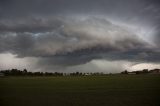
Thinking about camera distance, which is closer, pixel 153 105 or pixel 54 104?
pixel 153 105

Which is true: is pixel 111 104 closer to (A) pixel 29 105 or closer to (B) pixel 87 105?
(B) pixel 87 105

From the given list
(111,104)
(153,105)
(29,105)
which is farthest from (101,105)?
(29,105)

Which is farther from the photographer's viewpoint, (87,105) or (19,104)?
(19,104)

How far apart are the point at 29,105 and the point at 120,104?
9.96 m

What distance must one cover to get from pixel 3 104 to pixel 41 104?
443 centimetres

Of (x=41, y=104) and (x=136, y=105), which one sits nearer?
(x=136, y=105)

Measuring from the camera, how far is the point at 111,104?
28953 mm

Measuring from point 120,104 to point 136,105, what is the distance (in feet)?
6.12

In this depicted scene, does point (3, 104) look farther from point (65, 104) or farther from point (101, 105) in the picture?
point (101, 105)

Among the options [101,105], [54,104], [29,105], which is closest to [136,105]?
[101,105]

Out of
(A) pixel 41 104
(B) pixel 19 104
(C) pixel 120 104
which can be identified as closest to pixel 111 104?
(C) pixel 120 104

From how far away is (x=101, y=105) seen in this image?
28438mm

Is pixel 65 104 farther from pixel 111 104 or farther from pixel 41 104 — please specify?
pixel 111 104

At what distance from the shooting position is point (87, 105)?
2833cm
